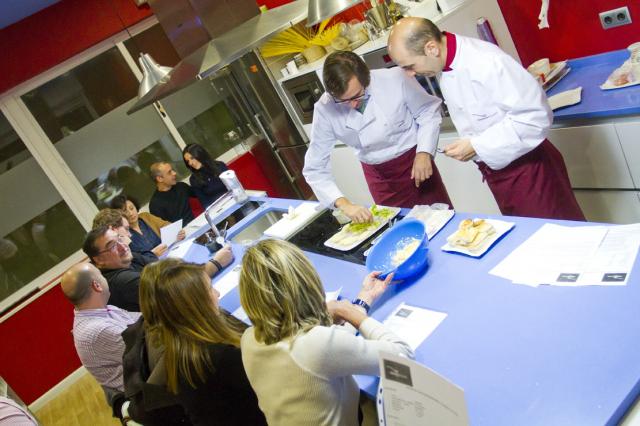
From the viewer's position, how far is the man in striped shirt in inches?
109

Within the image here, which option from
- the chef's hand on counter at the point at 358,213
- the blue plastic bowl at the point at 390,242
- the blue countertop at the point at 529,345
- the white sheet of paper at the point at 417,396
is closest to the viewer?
the white sheet of paper at the point at 417,396

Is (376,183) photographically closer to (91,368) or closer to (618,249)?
(618,249)

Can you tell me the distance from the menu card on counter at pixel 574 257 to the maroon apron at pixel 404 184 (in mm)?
1127

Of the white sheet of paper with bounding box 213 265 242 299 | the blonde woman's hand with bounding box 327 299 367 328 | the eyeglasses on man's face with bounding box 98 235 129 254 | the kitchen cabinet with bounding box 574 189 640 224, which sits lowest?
the kitchen cabinet with bounding box 574 189 640 224

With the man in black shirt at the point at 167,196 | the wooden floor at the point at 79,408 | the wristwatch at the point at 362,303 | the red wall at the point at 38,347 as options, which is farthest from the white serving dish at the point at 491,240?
the red wall at the point at 38,347

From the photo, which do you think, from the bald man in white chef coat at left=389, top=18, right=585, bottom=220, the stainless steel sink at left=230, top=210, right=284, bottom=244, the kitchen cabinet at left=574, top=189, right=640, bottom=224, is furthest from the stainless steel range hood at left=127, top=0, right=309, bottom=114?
the kitchen cabinet at left=574, top=189, right=640, bottom=224

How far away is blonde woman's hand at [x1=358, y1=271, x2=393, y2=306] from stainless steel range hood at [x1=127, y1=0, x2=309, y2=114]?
1.18m

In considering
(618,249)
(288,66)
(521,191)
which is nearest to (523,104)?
(521,191)

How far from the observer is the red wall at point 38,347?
5.15m

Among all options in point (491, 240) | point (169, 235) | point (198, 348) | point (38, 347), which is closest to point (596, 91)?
point (491, 240)

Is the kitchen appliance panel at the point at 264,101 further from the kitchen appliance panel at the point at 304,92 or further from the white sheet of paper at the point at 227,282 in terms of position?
the white sheet of paper at the point at 227,282

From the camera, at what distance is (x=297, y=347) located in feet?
5.02

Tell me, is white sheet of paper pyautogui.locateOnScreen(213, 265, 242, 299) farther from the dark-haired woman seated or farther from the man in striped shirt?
the dark-haired woman seated

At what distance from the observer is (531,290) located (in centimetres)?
168
